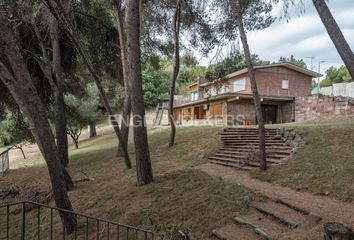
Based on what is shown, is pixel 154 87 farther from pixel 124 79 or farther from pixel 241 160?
pixel 241 160

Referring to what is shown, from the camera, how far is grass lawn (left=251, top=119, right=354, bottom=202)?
6.51 m

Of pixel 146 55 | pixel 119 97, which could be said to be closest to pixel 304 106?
pixel 146 55

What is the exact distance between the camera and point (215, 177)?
25.5 feet

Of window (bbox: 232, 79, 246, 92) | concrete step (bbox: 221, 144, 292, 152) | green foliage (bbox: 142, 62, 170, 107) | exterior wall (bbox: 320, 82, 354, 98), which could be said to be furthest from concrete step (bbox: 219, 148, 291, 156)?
green foliage (bbox: 142, 62, 170, 107)

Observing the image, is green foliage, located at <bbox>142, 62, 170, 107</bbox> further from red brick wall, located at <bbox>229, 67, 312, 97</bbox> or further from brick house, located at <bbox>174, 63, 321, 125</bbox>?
red brick wall, located at <bbox>229, 67, 312, 97</bbox>

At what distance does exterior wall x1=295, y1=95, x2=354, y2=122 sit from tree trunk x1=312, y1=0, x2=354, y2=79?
666 inches

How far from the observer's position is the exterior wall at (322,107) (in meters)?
19.3

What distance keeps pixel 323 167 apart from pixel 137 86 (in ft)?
16.6

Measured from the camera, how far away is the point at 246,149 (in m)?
11.1

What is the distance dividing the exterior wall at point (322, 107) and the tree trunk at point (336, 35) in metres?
16.9

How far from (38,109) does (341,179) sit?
631cm

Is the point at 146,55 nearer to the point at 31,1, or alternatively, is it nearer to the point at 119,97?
the point at 31,1

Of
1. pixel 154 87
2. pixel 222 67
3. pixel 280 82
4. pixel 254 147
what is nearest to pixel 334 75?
pixel 154 87

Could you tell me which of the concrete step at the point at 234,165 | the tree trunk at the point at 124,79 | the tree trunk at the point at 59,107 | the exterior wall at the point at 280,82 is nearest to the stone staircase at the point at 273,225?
the concrete step at the point at 234,165
